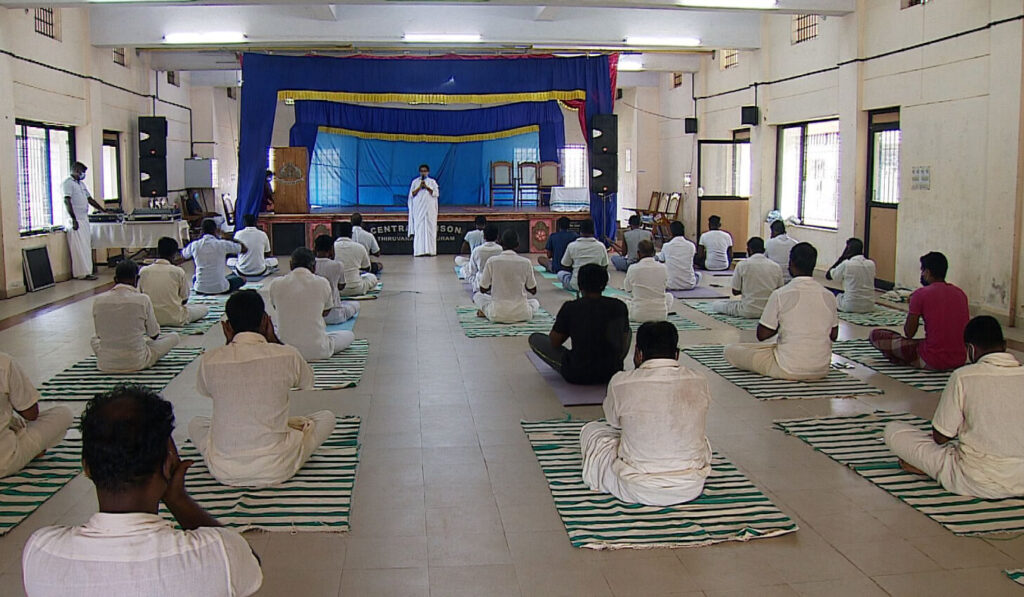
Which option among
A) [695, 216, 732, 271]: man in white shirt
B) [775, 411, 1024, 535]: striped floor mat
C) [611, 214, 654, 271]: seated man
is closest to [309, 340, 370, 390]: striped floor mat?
[775, 411, 1024, 535]: striped floor mat

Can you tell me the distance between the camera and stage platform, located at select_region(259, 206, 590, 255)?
1468cm

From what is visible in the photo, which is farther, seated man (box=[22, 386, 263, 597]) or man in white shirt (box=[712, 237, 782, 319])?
man in white shirt (box=[712, 237, 782, 319])

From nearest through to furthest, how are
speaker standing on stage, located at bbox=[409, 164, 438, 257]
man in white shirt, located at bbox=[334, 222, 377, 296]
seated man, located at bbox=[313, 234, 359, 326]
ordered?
1. seated man, located at bbox=[313, 234, 359, 326]
2. man in white shirt, located at bbox=[334, 222, 377, 296]
3. speaker standing on stage, located at bbox=[409, 164, 438, 257]

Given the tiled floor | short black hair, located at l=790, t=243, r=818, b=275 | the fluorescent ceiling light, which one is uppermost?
the fluorescent ceiling light

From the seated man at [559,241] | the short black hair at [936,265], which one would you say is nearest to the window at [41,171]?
the seated man at [559,241]

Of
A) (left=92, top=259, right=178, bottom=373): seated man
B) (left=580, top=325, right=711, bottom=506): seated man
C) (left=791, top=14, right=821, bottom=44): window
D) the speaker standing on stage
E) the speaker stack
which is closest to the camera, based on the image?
(left=580, top=325, right=711, bottom=506): seated man

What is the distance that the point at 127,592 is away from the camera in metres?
1.88

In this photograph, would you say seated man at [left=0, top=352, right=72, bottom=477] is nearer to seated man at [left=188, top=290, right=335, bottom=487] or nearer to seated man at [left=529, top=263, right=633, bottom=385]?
seated man at [left=188, top=290, right=335, bottom=487]

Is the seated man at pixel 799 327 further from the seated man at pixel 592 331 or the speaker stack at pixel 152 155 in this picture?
the speaker stack at pixel 152 155

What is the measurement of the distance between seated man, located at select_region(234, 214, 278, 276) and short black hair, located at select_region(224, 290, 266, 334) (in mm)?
7419

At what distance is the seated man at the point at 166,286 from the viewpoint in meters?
7.64

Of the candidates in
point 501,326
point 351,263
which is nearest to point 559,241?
point 351,263

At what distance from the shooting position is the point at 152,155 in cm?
1360

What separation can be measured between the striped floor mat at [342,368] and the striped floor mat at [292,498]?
142 cm
